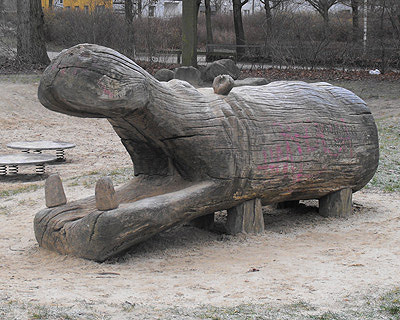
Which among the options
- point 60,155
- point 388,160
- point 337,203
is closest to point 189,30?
point 60,155

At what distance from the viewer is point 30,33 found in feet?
59.5

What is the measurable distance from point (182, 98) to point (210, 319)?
81.5 inches

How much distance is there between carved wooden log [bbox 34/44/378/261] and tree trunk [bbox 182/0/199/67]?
12.8 m

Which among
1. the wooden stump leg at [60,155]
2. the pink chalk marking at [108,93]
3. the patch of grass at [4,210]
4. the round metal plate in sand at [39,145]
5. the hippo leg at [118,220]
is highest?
the pink chalk marking at [108,93]

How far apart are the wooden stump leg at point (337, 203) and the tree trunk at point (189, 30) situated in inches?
518

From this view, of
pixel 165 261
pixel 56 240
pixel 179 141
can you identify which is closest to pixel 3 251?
pixel 56 240

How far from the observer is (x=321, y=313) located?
3293 millimetres

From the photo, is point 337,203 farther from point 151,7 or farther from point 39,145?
point 151,7

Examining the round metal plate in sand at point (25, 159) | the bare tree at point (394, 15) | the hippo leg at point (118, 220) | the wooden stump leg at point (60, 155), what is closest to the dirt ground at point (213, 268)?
the hippo leg at point (118, 220)

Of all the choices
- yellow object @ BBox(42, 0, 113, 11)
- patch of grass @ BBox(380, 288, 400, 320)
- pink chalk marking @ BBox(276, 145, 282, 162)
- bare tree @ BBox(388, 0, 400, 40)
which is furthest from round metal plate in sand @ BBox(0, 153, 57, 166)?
bare tree @ BBox(388, 0, 400, 40)

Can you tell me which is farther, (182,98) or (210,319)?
(182,98)

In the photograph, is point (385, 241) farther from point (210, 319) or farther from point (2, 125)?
point (2, 125)

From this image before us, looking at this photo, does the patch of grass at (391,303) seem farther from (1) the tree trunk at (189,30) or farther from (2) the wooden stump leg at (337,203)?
(1) the tree trunk at (189,30)

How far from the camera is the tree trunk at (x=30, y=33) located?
18.0m
